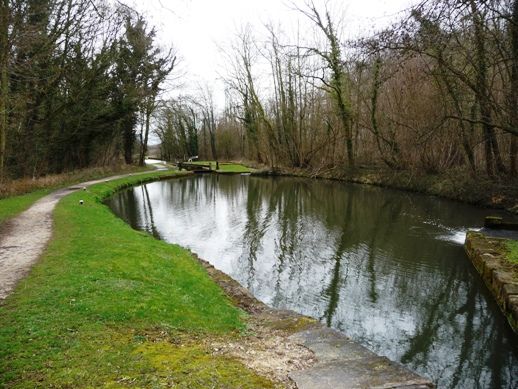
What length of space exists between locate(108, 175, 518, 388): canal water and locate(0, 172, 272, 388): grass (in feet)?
8.06

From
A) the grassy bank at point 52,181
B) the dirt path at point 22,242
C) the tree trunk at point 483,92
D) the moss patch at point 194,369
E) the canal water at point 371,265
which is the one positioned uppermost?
the tree trunk at point 483,92

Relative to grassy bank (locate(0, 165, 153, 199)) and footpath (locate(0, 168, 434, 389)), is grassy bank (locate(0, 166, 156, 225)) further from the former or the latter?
footpath (locate(0, 168, 434, 389))

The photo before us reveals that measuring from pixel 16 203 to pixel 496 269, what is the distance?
1731 centimetres

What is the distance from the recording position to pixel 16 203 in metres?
16.5

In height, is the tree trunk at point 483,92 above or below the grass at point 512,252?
above

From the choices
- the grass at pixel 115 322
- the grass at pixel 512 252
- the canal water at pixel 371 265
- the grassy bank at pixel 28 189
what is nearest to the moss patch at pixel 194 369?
the grass at pixel 115 322

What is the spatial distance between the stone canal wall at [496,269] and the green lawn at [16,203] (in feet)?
46.5

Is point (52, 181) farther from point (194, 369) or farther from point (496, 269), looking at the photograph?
point (496, 269)

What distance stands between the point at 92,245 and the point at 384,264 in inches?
315

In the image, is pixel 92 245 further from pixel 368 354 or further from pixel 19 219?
pixel 368 354

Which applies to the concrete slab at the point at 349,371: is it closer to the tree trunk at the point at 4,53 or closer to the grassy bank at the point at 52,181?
the tree trunk at the point at 4,53

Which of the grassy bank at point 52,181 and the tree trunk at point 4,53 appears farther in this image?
the grassy bank at point 52,181

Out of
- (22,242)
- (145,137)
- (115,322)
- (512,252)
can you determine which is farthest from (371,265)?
(145,137)

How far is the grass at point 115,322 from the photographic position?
423 cm
